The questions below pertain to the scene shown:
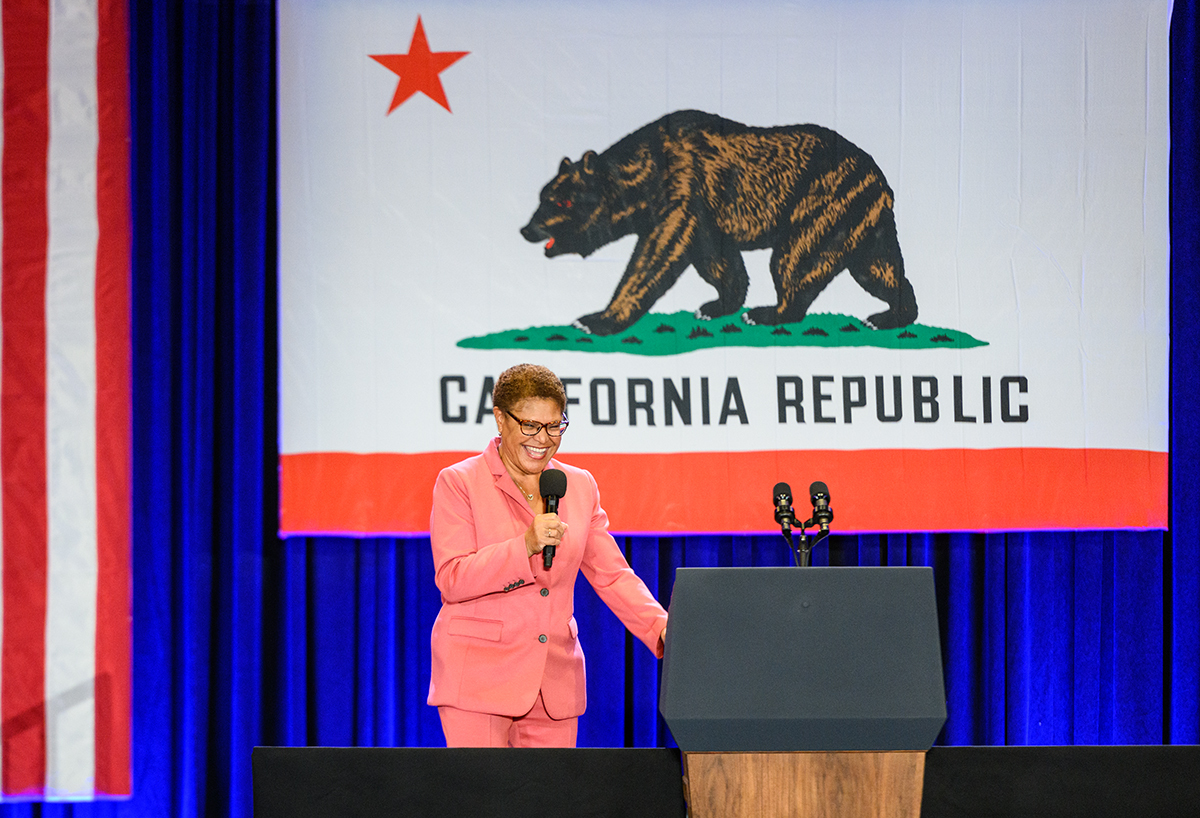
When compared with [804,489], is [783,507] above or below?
above

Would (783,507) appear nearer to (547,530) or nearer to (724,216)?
(547,530)

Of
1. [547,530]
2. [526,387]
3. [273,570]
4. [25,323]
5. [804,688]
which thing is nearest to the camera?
[804,688]

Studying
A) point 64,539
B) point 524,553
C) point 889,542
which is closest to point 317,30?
point 64,539

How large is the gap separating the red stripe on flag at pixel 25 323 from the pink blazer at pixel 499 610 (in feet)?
5.63

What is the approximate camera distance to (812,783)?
52.5 inches

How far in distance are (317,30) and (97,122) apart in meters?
0.75

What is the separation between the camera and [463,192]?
3.32 m

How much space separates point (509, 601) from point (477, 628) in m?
0.09

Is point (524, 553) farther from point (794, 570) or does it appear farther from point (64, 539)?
point (64, 539)

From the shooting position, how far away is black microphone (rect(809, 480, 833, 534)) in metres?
1.55

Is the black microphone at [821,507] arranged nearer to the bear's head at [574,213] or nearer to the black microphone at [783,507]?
the black microphone at [783,507]

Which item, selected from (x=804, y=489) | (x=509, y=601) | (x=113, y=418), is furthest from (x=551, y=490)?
(x=113, y=418)

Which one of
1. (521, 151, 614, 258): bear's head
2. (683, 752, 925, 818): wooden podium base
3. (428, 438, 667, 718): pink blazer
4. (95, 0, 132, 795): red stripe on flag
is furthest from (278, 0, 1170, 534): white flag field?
(683, 752, 925, 818): wooden podium base

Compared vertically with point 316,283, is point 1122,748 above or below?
below
